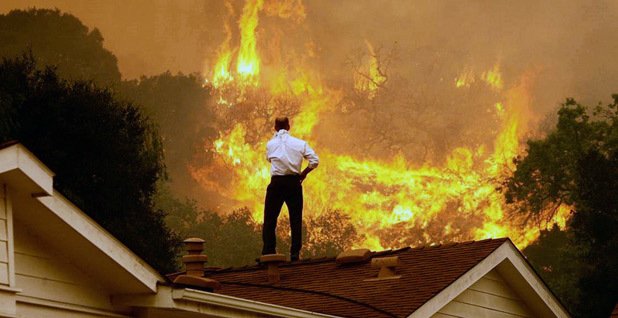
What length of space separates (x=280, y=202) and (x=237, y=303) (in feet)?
20.0

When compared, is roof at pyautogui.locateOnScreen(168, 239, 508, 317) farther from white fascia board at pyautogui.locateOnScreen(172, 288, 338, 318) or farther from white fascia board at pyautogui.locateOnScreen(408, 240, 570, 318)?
white fascia board at pyautogui.locateOnScreen(172, 288, 338, 318)

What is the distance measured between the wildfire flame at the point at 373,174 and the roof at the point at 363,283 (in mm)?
52941

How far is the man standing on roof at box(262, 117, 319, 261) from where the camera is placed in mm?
19219

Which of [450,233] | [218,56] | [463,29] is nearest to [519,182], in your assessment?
[450,233]

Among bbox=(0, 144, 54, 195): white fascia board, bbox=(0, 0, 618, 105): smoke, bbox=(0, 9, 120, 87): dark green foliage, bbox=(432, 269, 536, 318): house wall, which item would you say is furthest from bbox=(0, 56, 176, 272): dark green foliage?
bbox=(0, 0, 618, 105): smoke

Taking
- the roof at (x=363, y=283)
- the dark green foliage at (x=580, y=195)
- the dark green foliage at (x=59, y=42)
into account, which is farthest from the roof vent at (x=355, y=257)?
the dark green foliage at (x=59, y=42)

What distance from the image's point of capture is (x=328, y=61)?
349 feet

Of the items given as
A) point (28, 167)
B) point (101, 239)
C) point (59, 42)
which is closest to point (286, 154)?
point (101, 239)

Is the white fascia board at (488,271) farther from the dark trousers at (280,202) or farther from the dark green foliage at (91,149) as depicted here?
→ the dark green foliage at (91,149)

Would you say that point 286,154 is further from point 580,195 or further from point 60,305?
point 580,195

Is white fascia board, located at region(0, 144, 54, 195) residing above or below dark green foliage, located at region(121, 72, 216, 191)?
below

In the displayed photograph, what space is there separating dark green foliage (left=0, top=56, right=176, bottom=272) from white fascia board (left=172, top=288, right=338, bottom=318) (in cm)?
3076

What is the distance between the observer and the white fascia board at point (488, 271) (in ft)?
52.7

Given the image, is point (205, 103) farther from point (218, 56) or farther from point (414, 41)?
point (414, 41)
